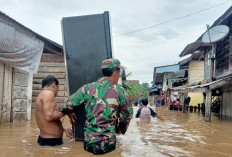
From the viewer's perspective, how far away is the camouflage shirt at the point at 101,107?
119 inches

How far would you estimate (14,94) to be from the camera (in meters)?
7.66

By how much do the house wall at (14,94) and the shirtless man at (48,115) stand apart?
396 cm

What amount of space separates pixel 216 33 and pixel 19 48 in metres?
8.61

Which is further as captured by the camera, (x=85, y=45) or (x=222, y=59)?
(x=222, y=59)

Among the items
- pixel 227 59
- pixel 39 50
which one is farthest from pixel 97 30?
pixel 227 59

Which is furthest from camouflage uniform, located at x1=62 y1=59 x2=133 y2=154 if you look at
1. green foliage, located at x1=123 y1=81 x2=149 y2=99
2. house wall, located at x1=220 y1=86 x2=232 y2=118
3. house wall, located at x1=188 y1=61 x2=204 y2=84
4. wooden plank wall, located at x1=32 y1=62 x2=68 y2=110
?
green foliage, located at x1=123 y1=81 x2=149 y2=99

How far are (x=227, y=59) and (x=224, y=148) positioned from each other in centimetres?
821

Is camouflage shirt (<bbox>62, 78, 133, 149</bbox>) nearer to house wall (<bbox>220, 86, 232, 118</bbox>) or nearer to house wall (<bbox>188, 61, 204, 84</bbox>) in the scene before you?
house wall (<bbox>220, 86, 232, 118</bbox>)

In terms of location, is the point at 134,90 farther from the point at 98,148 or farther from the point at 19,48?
the point at 98,148

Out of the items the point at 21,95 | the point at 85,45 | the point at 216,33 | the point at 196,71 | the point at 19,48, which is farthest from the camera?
the point at 196,71

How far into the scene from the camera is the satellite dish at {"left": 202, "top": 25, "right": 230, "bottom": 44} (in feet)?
34.0

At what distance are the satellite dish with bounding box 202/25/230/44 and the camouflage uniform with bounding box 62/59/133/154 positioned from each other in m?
8.85

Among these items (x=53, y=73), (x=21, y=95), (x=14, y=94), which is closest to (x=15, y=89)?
(x=14, y=94)

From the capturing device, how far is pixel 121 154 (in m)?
3.39
